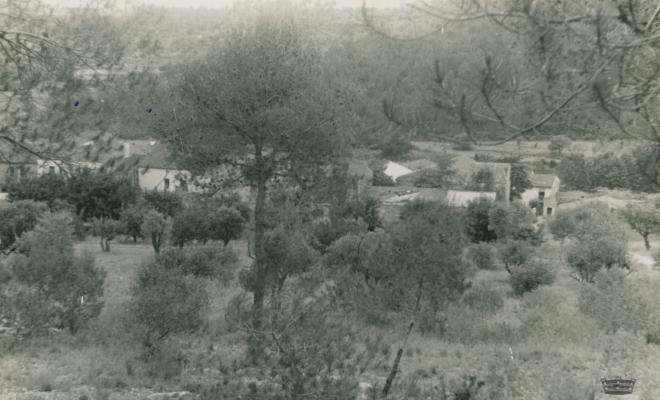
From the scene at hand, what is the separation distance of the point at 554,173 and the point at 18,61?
47.9m

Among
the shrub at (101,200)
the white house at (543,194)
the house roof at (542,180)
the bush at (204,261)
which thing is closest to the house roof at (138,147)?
the shrub at (101,200)

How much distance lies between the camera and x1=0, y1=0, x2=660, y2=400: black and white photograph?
16.0ft

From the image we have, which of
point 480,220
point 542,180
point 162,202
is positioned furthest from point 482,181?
point 162,202

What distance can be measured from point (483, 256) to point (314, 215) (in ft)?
41.6

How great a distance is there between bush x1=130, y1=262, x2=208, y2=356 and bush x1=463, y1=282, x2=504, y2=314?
7903mm

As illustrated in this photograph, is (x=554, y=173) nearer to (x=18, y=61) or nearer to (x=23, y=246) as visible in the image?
(x=23, y=246)

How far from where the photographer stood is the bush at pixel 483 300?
18125 millimetres

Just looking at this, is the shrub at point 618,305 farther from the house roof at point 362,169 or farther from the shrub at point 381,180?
the shrub at point 381,180

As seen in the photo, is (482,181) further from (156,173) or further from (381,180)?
(156,173)

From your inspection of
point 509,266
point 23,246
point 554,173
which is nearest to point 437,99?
point 23,246

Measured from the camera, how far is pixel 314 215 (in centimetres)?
1923

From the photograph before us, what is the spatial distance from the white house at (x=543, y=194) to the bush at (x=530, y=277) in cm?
2653

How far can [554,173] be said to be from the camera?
5088 cm

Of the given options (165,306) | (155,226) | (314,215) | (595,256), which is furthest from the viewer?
(155,226)
